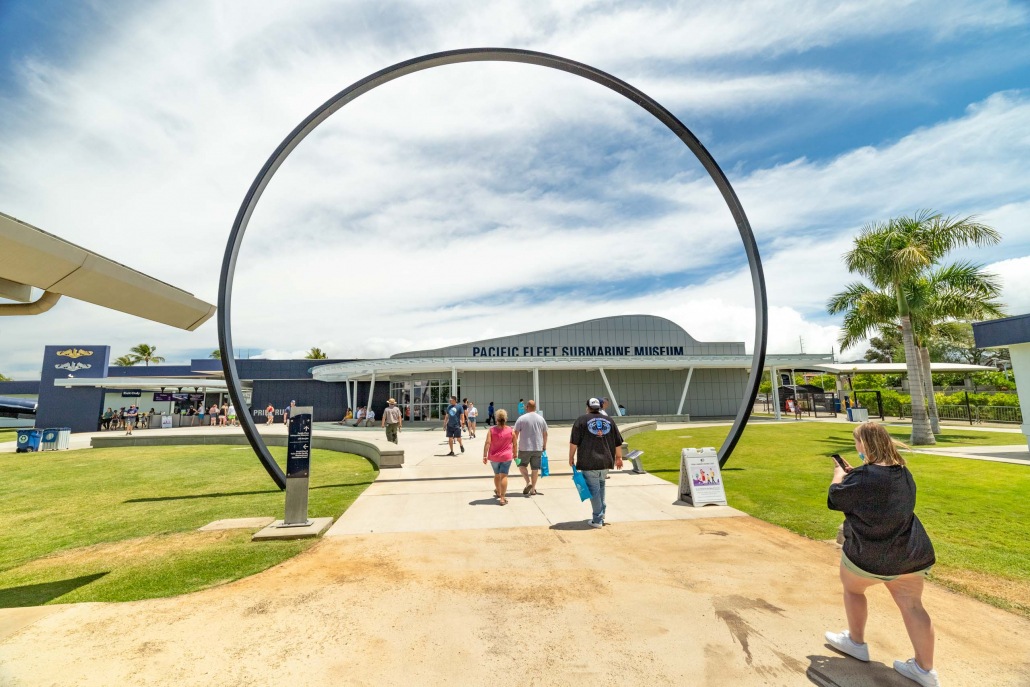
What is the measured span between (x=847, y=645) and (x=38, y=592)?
7405 mm

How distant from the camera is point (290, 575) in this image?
5129mm

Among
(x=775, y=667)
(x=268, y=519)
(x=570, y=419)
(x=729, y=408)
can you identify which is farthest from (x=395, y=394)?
(x=775, y=667)

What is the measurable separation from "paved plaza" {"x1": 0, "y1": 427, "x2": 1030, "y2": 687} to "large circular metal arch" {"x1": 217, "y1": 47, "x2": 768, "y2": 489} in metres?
5.36

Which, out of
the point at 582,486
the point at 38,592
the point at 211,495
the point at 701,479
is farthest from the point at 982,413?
the point at 38,592

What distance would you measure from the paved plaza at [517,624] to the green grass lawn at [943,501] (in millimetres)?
719

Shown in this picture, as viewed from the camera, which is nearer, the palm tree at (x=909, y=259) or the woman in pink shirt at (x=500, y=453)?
the woman in pink shirt at (x=500, y=453)

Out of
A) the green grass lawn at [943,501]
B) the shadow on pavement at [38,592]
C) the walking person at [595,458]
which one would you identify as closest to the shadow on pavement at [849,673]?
the green grass lawn at [943,501]

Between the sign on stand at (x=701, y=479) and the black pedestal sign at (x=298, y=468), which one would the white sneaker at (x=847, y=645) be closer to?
the sign on stand at (x=701, y=479)

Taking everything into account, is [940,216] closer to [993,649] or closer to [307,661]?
[993,649]

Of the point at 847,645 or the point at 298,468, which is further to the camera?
the point at 298,468

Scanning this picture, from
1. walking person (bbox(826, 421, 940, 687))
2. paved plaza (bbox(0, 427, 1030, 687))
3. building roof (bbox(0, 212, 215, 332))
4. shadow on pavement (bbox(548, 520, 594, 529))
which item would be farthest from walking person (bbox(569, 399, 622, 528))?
building roof (bbox(0, 212, 215, 332))

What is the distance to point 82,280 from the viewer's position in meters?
4.45

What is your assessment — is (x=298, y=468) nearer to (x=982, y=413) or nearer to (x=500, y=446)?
(x=500, y=446)

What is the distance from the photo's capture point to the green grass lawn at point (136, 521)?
5086 millimetres
